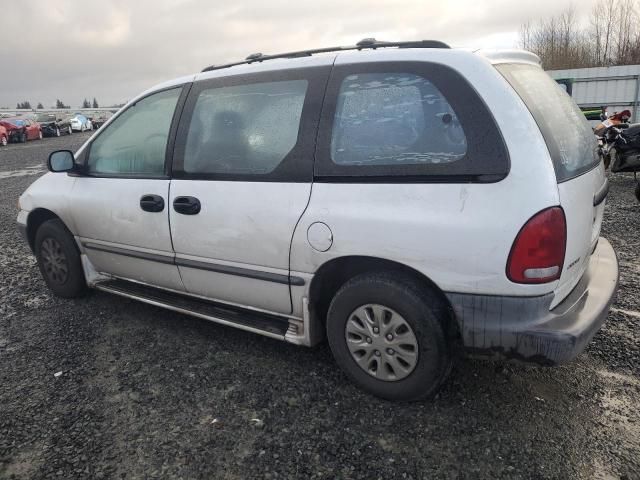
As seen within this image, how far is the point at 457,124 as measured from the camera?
94.6 inches

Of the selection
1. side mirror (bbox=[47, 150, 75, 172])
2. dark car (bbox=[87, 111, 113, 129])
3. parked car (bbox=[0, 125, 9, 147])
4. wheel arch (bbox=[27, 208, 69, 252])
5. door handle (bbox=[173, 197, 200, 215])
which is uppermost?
dark car (bbox=[87, 111, 113, 129])

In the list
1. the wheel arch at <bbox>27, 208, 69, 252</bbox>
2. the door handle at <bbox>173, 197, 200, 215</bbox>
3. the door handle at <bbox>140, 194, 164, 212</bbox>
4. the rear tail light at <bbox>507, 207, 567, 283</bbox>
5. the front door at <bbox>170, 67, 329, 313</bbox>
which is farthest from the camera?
the wheel arch at <bbox>27, 208, 69, 252</bbox>

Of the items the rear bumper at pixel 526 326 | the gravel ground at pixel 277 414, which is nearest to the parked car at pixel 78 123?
the gravel ground at pixel 277 414

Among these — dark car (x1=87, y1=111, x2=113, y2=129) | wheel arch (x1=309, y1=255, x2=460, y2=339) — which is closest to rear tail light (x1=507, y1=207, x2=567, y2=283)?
wheel arch (x1=309, y1=255, x2=460, y2=339)

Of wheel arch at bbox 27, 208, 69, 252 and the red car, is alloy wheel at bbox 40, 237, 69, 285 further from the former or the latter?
the red car

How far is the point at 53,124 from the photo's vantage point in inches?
1348

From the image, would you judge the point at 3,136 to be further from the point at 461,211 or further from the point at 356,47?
the point at 461,211

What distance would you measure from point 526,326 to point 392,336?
651 mm

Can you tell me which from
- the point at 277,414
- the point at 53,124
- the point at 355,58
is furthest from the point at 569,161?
the point at 53,124

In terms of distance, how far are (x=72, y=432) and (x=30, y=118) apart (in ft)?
117

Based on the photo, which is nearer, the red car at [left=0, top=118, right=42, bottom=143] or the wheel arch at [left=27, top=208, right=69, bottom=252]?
the wheel arch at [left=27, top=208, right=69, bottom=252]

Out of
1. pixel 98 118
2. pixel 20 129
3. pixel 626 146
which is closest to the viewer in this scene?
pixel 626 146

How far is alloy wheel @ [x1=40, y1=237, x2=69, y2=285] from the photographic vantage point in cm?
428

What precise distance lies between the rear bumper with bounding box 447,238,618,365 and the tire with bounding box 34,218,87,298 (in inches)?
125
